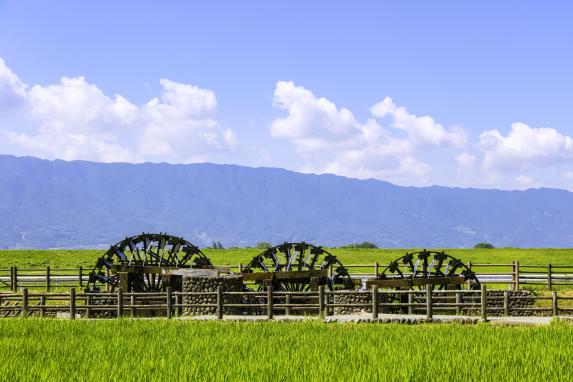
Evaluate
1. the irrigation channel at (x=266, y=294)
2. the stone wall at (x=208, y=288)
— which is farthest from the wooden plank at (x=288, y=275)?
the stone wall at (x=208, y=288)

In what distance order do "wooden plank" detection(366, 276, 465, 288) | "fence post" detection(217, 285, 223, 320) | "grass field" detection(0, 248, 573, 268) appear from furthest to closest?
"grass field" detection(0, 248, 573, 268), "wooden plank" detection(366, 276, 465, 288), "fence post" detection(217, 285, 223, 320)

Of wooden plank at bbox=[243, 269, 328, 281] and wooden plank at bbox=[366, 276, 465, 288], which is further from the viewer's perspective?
wooden plank at bbox=[243, 269, 328, 281]

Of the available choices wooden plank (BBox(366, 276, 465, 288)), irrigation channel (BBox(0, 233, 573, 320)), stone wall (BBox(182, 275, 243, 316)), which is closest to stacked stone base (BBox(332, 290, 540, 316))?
irrigation channel (BBox(0, 233, 573, 320))

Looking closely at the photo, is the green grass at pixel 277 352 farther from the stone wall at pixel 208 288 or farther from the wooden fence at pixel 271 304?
the stone wall at pixel 208 288

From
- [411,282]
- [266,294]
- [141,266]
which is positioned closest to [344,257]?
[411,282]

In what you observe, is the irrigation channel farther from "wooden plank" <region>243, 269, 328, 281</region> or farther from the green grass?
the green grass

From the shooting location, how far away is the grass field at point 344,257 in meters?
67.9

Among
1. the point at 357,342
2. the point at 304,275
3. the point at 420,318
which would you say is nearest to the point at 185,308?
the point at 304,275

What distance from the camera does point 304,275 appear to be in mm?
36656

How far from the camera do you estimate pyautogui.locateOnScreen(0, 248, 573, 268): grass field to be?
67.9 meters

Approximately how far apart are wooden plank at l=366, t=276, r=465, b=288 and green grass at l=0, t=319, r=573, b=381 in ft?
30.3

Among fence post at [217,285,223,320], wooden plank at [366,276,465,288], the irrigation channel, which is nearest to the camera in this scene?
fence post at [217,285,223,320]

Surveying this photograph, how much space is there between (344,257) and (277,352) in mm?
54709

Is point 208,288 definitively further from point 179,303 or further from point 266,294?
point 266,294
